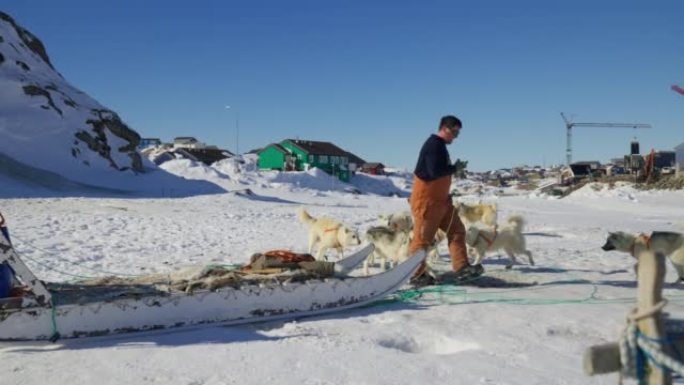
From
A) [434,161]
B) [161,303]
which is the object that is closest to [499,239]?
[434,161]

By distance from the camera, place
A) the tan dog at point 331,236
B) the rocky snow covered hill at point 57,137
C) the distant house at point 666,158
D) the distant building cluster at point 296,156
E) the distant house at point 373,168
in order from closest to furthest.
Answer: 1. the tan dog at point 331,236
2. the rocky snow covered hill at point 57,137
3. the distant building cluster at point 296,156
4. the distant house at point 666,158
5. the distant house at point 373,168

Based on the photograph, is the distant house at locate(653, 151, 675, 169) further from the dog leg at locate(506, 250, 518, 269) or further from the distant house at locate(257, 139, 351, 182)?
the dog leg at locate(506, 250, 518, 269)

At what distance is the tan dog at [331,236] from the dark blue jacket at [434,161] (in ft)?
5.82

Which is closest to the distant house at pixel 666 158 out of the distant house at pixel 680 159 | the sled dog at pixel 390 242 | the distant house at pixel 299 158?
the distant house at pixel 680 159

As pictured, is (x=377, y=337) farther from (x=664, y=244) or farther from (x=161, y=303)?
(x=664, y=244)

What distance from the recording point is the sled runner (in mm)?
3732

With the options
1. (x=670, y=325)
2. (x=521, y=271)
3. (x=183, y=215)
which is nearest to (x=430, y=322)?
(x=670, y=325)

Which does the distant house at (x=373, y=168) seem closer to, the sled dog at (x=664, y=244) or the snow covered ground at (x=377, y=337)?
the snow covered ground at (x=377, y=337)

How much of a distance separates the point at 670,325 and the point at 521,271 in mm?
5321

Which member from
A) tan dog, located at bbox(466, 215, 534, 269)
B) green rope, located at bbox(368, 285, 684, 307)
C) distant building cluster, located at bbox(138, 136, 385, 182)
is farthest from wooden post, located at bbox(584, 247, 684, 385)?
distant building cluster, located at bbox(138, 136, 385, 182)

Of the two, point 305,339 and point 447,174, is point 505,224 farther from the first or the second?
point 305,339

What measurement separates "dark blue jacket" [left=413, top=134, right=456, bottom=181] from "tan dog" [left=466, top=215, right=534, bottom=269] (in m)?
1.36

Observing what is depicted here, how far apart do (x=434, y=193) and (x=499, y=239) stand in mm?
1688

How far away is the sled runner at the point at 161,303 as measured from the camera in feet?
12.2
